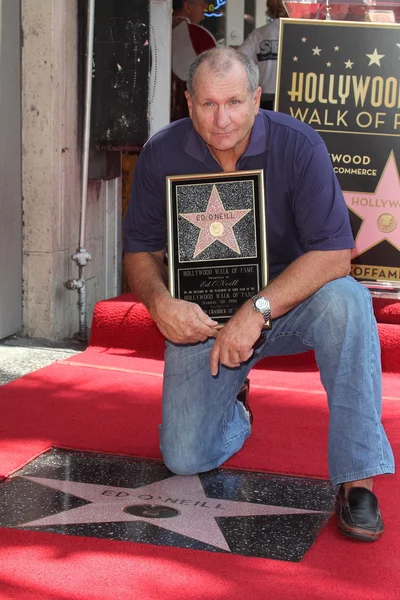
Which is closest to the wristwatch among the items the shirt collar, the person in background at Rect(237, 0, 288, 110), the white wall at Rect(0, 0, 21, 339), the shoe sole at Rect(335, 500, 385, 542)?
the shirt collar

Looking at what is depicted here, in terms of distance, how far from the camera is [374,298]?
4.70 meters

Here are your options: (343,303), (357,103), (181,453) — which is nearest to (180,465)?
(181,453)

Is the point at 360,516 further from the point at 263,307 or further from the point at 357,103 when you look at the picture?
the point at 357,103

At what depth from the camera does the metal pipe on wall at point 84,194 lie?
196 inches

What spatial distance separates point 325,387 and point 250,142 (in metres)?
0.75

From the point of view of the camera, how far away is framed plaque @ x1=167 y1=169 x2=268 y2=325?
2.96m

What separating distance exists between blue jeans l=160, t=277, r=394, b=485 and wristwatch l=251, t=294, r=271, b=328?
5.2 inches

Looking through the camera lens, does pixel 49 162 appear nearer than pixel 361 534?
No

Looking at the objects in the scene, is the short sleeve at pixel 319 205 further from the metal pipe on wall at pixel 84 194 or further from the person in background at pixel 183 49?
the person in background at pixel 183 49

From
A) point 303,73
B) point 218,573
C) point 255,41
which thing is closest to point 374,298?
point 303,73

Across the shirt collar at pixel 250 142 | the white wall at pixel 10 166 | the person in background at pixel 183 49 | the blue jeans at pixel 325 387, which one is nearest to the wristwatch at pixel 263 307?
the blue jeans at pixel 325 387

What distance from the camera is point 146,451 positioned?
3.32 metres

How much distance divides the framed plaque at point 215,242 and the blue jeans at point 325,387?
0.15 metres

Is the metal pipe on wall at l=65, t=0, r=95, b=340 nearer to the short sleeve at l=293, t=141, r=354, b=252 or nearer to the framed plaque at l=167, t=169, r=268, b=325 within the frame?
the framed plaque at l=167, t=169, r=268, b=325
